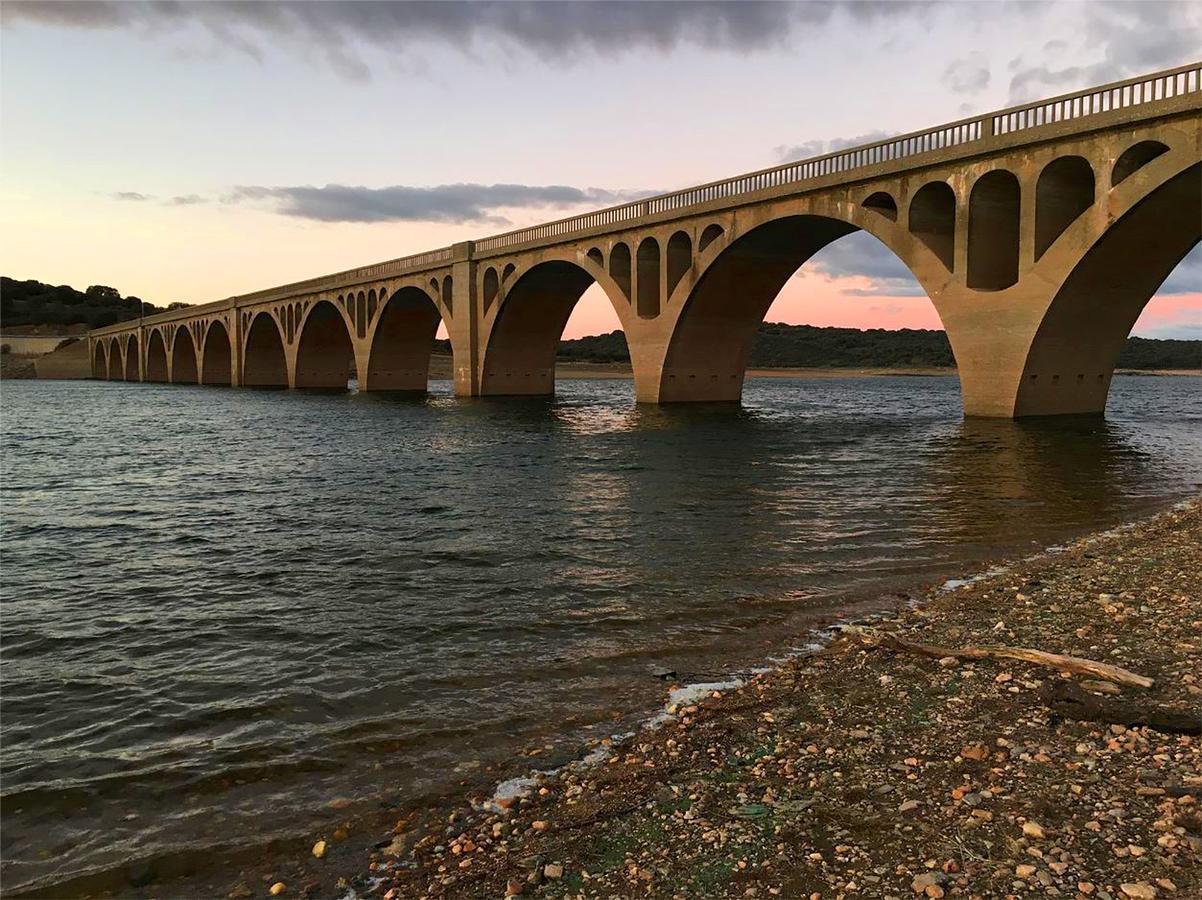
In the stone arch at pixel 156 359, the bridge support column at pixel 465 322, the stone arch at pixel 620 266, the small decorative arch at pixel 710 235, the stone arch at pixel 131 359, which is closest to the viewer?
the small decorative arch at pixel 710 235

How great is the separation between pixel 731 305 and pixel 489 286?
72.1 ft

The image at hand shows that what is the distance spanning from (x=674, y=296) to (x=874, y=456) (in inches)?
866

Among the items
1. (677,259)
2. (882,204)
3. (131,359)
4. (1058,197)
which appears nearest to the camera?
(1058,197)

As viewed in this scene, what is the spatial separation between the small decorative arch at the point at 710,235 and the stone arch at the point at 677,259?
218cm

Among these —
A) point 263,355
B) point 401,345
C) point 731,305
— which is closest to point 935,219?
point 731,305

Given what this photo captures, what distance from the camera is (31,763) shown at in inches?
221

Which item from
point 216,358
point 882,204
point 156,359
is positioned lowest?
point 216,358

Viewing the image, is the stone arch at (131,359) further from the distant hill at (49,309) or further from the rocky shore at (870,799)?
the rocky shore at (870,799)

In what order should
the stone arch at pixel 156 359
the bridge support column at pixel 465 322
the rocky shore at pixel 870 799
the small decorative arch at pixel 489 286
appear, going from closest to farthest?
the rocky shore at pixel 870 799 → the small decorative arch at pixel 489 286 → the bridge support column at pixel 465 322 → the stone arch at pixel 156 359

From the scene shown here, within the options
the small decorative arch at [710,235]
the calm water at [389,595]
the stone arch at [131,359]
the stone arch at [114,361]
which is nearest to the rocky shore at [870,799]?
the calm water at [389,595]

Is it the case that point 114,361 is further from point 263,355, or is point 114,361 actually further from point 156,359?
point 263,355

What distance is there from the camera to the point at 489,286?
201 feet

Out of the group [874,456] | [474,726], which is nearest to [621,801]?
[474,726]

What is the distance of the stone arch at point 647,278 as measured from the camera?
47219mm
